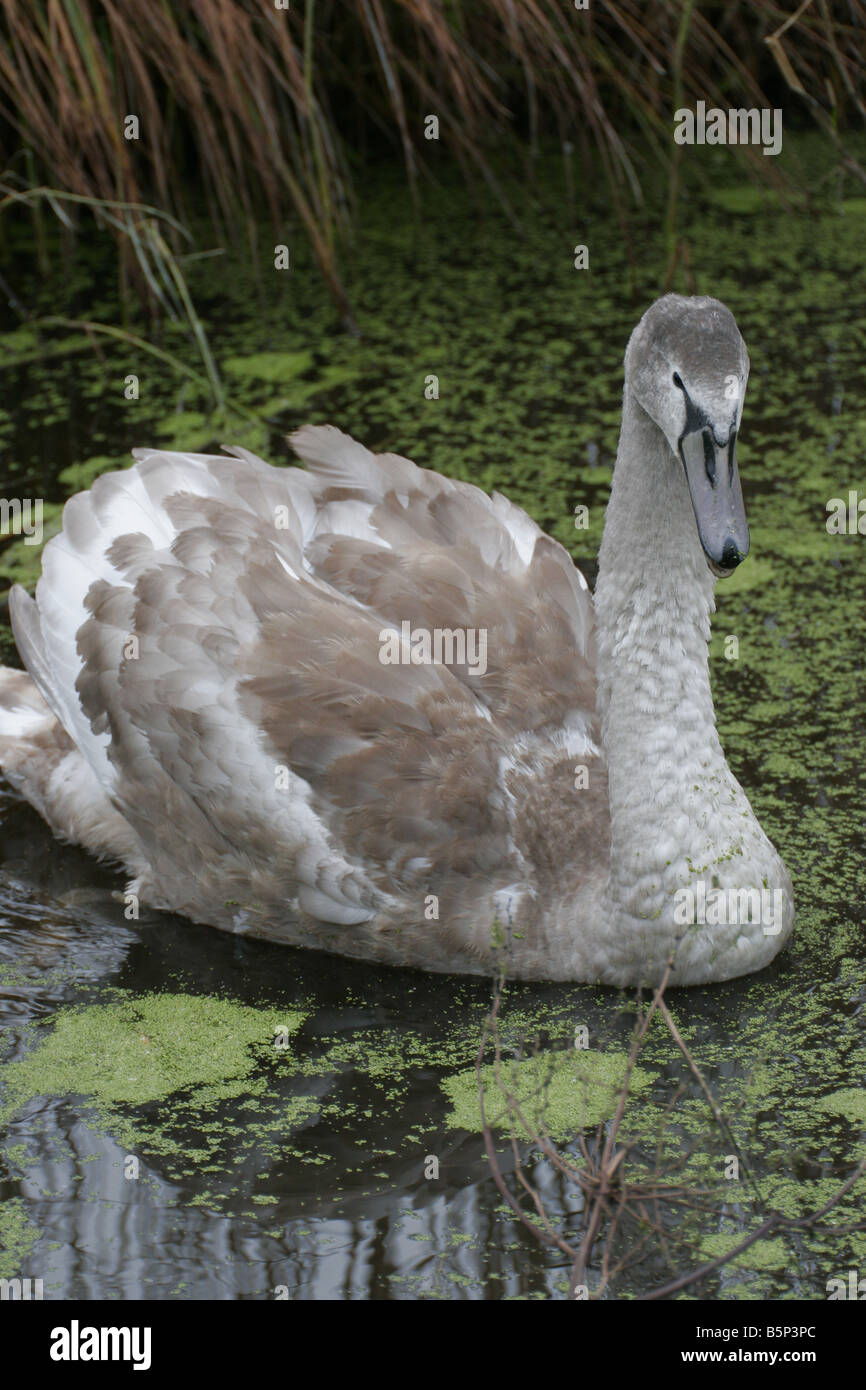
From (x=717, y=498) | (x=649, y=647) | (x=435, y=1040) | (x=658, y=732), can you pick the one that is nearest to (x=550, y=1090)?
(x=435, y=1040)

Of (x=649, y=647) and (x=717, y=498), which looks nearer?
(x=717, y=498)

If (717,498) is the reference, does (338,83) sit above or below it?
above

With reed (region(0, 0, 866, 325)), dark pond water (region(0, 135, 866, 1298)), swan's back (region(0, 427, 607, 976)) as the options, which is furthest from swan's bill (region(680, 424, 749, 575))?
reed (region(0, 0, 866, 325))

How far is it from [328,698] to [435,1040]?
0.72 metres

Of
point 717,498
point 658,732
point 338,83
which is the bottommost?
point 658,732

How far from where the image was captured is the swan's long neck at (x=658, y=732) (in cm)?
362

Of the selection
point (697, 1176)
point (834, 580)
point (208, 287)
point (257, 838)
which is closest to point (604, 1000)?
point (697, 1176)

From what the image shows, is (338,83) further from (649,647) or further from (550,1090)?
(550,1090)

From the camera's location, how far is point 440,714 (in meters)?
3.83

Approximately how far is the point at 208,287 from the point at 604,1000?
399 cm

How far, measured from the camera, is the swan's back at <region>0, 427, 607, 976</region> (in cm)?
377

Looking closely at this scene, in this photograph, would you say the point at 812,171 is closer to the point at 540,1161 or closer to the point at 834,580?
the point at 834,580

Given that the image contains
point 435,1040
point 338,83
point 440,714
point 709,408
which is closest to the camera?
point 709,408

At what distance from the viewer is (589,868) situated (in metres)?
3.74
